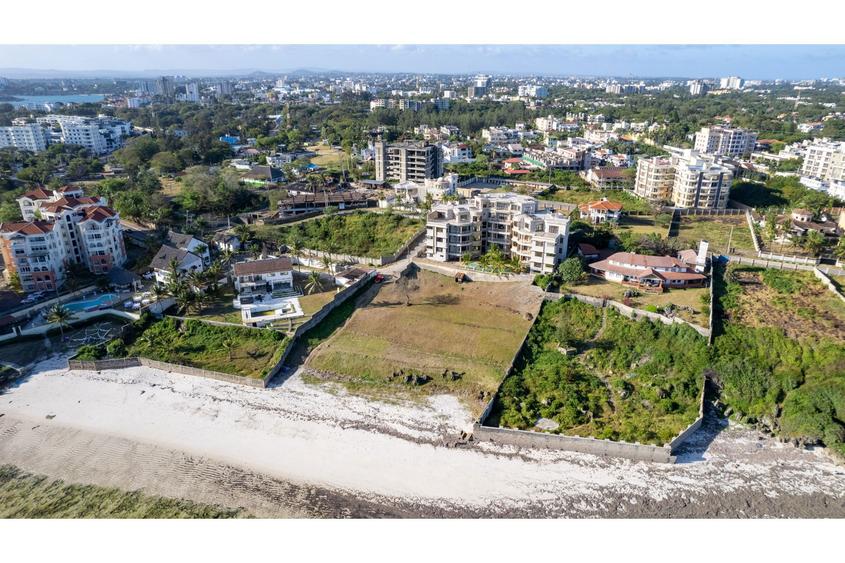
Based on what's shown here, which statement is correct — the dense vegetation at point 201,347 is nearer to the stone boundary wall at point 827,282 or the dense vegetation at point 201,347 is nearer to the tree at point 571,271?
the tree at point 571,271

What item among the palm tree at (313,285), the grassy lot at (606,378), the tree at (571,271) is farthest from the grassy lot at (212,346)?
the tree at (571,271)

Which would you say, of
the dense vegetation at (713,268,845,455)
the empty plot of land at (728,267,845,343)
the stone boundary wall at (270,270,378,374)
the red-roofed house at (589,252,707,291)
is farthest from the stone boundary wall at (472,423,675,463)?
the red-roofed house at (589,252,707,291)

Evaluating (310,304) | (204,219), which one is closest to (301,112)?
(204,219)

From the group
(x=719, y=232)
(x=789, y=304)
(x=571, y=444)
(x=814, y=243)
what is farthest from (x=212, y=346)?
(x=719, y=232)

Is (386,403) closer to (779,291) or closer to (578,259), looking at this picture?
(578,259)

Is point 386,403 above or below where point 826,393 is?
below
